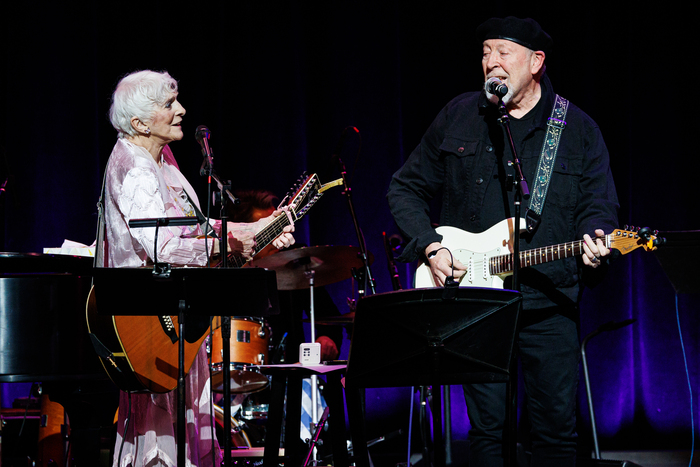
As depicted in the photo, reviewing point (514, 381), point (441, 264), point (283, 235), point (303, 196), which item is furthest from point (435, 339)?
point (303, 196)

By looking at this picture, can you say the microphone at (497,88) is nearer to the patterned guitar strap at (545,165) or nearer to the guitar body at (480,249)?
the patterned guitar strap at (545,165)

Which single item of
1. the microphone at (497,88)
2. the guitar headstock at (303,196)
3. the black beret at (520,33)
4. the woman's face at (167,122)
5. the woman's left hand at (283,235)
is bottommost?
the woman's left hand at (283,235)

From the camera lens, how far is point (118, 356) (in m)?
3.07

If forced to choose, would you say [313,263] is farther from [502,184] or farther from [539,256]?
[539,256]

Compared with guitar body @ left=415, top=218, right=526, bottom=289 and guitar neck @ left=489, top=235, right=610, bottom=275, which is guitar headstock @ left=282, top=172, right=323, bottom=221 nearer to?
guitar body @ left=415, top=218, right=526, bottom=289

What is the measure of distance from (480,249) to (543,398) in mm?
647

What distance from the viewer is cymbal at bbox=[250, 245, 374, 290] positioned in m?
4.21

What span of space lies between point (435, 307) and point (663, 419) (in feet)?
12.1

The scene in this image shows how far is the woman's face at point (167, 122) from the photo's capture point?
3.49 m

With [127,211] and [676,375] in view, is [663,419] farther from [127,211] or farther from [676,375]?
[127,211]

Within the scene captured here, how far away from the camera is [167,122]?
353 centimetres

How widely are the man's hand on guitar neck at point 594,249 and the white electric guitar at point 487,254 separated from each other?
0.05 meters

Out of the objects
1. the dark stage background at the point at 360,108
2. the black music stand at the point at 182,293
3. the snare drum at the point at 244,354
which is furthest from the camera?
the dark stage background at the point at 360,108

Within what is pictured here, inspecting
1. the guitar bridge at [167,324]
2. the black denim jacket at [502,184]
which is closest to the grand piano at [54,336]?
the guitar bridge at [167,324]
